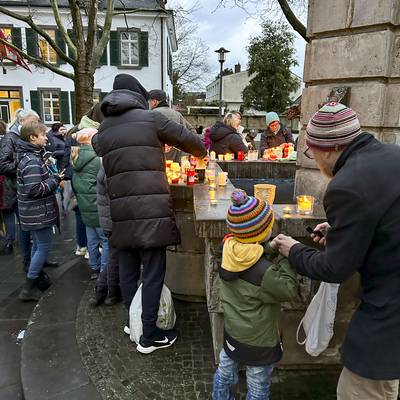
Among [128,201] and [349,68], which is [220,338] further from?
[349,68]

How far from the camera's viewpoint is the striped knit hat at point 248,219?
6.66 feet

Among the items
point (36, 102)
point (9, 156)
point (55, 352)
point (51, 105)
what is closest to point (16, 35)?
point (36, 102)

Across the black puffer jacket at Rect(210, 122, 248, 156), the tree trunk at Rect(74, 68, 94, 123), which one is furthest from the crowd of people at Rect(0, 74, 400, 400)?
the tree trunk at Rect(74, 68, 94, 123)

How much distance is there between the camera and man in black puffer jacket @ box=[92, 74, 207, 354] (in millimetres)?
2895

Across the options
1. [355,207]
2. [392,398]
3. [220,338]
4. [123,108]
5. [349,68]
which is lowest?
[220,338]

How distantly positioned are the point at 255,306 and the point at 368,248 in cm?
81

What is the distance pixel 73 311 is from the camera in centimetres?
379

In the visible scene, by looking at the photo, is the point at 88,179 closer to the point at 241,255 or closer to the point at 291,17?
the point at 241,255

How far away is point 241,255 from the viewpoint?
206 cm

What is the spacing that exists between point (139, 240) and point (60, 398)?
3.84 feet

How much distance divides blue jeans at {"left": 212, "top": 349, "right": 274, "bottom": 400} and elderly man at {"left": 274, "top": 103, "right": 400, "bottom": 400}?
0.55 m

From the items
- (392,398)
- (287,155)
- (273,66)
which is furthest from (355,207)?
(273,66)

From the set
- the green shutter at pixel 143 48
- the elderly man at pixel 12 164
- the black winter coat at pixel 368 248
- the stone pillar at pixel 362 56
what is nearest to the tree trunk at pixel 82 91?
the elderly man at pixel 12 164

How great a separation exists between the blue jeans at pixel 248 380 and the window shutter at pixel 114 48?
2272cm
